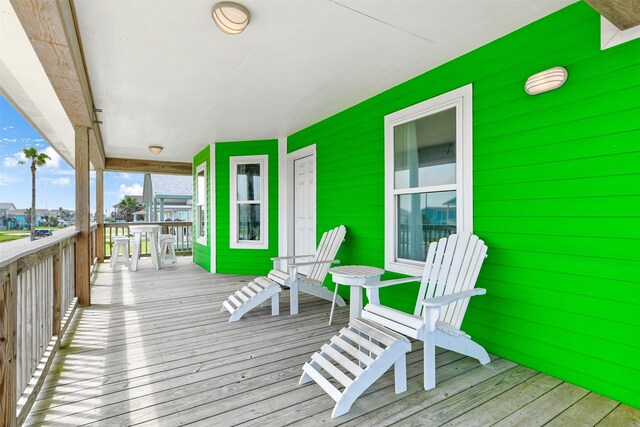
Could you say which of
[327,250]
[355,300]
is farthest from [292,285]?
[355,300]

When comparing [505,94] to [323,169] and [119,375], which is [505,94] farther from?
[119,375]

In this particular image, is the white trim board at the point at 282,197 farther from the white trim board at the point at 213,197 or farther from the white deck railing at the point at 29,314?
the white deck railing at the point at 29,314

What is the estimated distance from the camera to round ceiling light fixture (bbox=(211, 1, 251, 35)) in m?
2.09

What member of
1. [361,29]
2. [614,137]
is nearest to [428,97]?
[361,29]

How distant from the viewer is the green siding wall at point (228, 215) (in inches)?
225

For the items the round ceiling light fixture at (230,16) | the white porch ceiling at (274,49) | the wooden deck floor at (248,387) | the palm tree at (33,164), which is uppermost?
the white porch ceiling at (274,49)

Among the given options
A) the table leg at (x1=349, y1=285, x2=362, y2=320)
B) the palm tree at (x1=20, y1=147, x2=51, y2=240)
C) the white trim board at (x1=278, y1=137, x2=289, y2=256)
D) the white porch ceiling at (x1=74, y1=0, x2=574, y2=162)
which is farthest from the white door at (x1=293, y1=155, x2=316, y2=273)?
the palm tree at (x1=20, y1=147, x2=51, y2=240)

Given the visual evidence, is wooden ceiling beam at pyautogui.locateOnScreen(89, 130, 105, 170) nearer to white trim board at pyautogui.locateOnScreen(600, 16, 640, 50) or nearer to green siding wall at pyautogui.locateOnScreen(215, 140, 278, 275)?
green siding wall at pyautogui.locateOnScreen(215, 140, 278, 275)

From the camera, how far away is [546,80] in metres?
2.20

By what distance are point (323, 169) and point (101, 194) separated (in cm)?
556

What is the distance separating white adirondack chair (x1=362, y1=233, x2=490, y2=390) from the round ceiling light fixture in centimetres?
206

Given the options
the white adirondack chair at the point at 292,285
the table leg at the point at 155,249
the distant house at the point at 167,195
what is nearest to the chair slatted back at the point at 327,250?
the white adirondack chair at the point at 292,285

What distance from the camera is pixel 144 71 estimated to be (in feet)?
9.96

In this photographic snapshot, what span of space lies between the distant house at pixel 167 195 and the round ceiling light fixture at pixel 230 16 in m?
11.4
